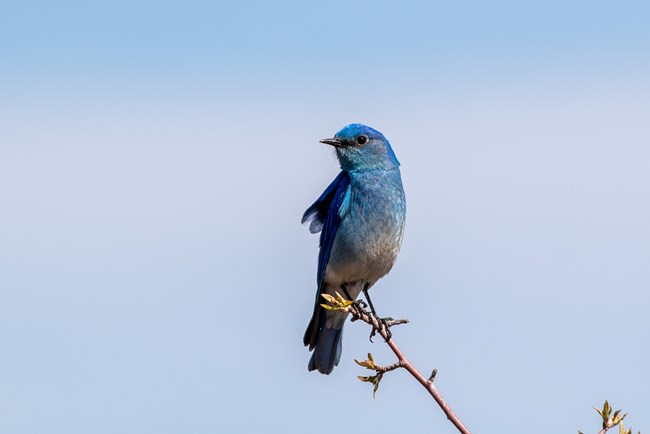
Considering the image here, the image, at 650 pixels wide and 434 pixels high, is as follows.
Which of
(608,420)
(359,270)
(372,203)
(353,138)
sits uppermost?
(353,138)

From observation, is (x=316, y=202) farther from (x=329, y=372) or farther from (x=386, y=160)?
(x=329, y=372)

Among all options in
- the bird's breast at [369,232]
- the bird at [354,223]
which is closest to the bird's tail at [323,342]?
the bird at [354,223]

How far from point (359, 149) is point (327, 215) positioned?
27.0 inches

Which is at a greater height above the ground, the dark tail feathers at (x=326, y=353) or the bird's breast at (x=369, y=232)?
the bird's breast at (x=369, y=232)

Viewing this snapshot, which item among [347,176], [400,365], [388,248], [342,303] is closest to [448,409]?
[400,365]

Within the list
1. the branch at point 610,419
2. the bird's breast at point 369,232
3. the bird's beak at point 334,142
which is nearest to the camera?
the branch at point 610,419

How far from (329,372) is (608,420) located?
4698 millimetres

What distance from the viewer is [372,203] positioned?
959 cm

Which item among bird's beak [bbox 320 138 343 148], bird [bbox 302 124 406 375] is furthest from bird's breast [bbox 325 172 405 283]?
bird's beak [bbox 320 138 343 148]

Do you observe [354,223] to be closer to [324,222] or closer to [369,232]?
[369,232]

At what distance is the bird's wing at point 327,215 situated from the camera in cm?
972

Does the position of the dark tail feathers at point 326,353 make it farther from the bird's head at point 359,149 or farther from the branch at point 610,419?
the branch at point 610,419

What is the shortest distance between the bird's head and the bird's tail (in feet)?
4.86

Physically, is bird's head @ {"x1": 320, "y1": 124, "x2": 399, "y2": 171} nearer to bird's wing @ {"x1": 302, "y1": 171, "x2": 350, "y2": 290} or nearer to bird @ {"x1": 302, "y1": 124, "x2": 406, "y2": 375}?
bird @ {"x1": 302, "y1": 124, "x2": 406, "y2": 375}
